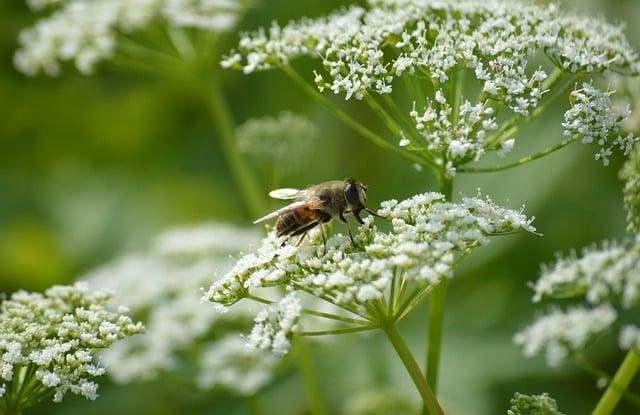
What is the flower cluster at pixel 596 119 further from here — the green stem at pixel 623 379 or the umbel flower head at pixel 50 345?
the umbel flower head at pixel 50 345

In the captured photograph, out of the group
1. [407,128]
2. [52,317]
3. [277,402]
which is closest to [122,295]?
[277,402]

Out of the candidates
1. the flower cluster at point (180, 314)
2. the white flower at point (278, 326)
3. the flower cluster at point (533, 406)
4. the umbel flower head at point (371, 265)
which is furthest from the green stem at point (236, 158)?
the flower cluster at point (533, 406)

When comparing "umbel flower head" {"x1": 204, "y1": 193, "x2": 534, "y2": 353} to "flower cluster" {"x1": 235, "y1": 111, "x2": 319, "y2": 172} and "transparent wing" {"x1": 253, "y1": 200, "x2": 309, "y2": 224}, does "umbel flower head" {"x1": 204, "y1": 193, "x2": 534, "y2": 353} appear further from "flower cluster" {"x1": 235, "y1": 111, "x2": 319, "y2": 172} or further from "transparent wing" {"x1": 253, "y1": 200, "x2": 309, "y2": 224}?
"flower cluster" {"x1": 235, "y1": 111, "x2": 319, "y2": 172}

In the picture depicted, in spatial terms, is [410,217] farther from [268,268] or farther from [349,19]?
[349,19]

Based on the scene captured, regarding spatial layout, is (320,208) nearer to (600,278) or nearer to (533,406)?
(533,406)

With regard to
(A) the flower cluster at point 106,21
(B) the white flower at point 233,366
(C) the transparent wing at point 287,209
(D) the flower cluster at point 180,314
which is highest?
(A) the flower cluster at point 106,21

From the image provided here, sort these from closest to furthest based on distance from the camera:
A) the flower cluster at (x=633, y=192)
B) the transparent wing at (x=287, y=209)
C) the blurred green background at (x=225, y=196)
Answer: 1. the flower cluster at (x=633, y=192)
2. the transparent wing at (x=287, y=209)
3. the blurred green background at (x=225, y=196)

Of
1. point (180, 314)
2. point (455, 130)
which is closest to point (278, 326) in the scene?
point (455, 130)
